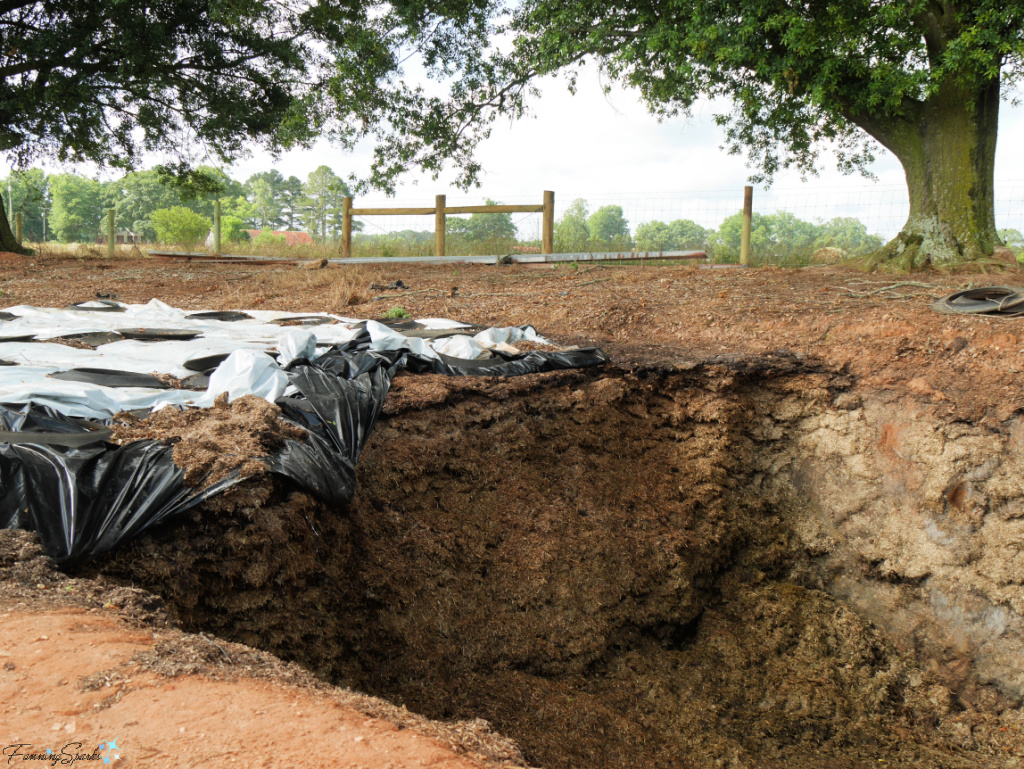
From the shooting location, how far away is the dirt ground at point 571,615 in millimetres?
1488

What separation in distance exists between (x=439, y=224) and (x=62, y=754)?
12772 mm

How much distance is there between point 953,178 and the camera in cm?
834

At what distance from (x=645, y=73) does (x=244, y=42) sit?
27.5 feet

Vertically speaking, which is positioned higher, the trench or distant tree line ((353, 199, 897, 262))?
distant tree line ((353, 199, 897, 262))

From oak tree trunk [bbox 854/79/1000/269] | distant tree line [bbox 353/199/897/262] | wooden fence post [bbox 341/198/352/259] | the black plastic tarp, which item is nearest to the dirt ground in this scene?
the black plastic tarp

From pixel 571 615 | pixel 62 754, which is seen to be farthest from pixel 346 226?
pixel 62 754

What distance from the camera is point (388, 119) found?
10.9m

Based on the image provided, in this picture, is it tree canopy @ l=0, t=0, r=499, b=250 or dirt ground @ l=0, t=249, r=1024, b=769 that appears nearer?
dirt ground @ l=0, t=249, r=1024, b=769

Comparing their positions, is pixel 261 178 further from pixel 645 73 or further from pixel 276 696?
pixel 276 696

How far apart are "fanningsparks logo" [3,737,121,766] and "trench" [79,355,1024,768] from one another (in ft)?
3.61

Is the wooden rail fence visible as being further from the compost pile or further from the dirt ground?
the compost pile

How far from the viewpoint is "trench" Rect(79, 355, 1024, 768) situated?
299 centimetres

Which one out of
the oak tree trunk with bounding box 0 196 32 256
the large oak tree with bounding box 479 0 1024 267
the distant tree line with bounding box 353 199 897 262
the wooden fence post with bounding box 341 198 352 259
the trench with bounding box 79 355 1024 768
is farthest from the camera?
the oak tree trunk with bounding box 0 196 32 256

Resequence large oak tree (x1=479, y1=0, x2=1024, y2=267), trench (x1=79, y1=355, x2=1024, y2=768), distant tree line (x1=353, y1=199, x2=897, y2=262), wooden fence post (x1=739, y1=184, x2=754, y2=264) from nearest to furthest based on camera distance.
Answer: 1. trench (x1=79, y1=355, x2=1024, y2=768)
2. large oak tree (x1=479, y1=0, x2=1024, y2=267)
3. wooden fence post (x1=739, y1=184, x2=754, y2=264)
4. distant tree line (x1=353, y1=199, x2=897, y2=262)
